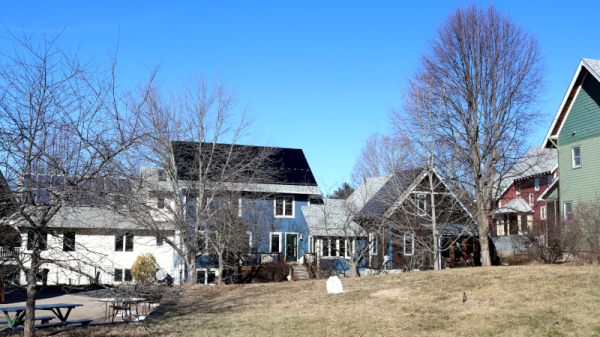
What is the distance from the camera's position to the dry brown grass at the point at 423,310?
36.5ft

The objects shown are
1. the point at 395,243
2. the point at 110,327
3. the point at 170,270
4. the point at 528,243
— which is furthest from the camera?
the point at 170,270

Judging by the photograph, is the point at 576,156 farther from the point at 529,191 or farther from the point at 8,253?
the point at 529,191

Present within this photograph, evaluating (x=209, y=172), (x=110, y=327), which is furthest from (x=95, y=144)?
(x=209, y=172)

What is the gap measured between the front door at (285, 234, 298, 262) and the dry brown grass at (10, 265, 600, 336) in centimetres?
1535

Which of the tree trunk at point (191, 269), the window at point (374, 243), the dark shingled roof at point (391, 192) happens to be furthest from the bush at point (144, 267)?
the dark shingled roof at point (391, 192)

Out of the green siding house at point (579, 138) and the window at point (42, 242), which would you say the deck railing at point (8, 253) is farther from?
the green siding house at point (579, 138)

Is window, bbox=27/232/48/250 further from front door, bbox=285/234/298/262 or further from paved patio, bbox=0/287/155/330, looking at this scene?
front door, bbox=285/234/298/262

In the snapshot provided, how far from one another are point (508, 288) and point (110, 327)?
10.4 meters

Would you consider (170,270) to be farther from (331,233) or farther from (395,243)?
(395,243)

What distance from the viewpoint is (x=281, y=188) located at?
114 feet

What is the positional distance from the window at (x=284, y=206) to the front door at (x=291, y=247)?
155cm

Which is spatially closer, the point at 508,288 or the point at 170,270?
the point at 508,288

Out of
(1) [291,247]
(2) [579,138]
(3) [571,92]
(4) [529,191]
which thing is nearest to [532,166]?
(2) [579,138]

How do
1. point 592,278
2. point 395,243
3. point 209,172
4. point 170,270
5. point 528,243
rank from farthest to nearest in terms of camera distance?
point 170,270 < point 395,243 < point 209,172 < point 528,243 < point 592,278
